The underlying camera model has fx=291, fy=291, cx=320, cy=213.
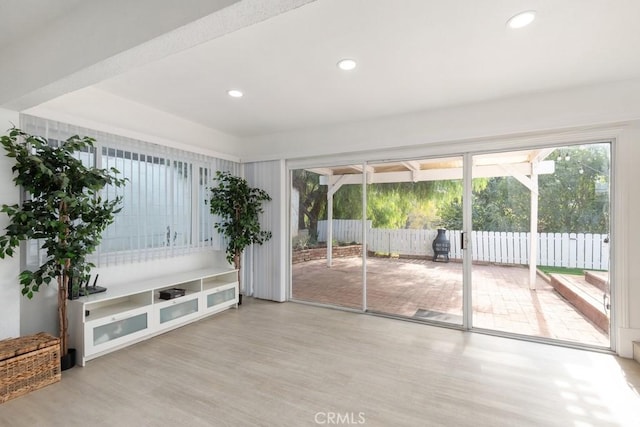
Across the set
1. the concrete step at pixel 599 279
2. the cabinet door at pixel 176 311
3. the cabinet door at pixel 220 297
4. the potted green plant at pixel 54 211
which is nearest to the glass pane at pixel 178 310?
the cabinet door at pixel 176 311

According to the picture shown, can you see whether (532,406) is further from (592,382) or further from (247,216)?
(247,216)

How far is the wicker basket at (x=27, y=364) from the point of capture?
83.7 inches

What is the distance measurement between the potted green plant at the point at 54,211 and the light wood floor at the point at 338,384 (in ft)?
2.32

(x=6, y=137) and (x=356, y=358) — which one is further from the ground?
(x=6, y=137)

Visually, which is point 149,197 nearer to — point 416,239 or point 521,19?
point 416,239

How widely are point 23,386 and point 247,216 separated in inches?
110

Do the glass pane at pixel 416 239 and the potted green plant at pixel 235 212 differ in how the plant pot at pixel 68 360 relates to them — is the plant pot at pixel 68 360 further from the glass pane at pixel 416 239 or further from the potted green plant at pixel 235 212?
the glass pane at pixel 416 239

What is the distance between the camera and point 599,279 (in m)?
3.04

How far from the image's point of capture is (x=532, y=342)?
3.13 meters

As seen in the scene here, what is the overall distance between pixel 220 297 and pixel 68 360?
1.69 m

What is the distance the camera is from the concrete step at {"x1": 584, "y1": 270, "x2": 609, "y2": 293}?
9.80ft

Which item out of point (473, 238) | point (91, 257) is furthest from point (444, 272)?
point (91, 257)

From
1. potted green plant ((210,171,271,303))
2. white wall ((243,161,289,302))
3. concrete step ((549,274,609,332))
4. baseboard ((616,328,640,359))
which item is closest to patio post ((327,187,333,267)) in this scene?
white wall ((243,161,289,302))

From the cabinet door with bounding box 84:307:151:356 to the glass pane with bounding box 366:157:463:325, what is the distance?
2.82 meters
